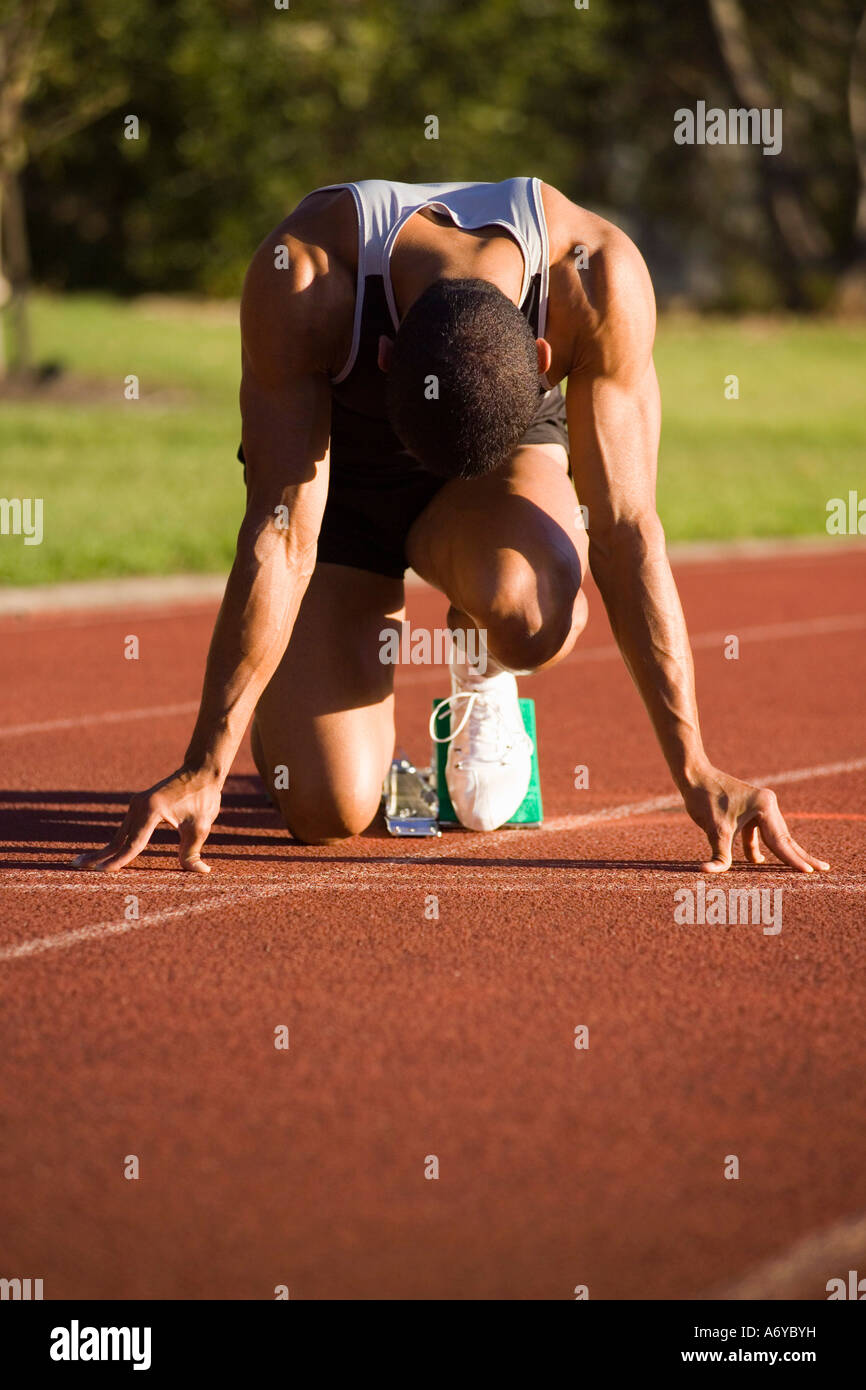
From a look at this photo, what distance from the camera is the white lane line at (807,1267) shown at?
97.0 inches

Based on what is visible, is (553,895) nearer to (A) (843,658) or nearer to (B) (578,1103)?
(B) (578,1103)

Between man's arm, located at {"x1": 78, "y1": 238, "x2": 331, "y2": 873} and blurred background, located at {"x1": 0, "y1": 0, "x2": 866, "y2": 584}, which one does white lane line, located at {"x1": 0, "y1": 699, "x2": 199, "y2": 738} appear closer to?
man's arm, located at {"x1": 78, "y1": 238, "x2": 331, "y2": 873}

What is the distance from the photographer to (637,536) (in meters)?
4.36

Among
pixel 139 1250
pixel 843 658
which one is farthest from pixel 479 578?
pixel 843 658

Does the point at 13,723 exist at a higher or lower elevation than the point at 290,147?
lower

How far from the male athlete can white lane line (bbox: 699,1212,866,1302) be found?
1.68 meters

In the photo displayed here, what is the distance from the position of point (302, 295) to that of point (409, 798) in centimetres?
161

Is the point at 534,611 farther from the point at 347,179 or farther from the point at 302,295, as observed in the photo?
the point at 347,179

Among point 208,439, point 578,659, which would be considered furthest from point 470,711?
point 208,439

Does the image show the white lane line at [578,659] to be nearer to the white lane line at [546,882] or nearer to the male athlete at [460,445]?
the male athlete at [460,445]

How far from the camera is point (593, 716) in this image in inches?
280

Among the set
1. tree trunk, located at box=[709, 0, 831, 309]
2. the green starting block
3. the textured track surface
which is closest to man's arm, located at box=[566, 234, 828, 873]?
the textured track surface

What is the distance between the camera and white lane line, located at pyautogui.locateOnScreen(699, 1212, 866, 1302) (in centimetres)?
246
